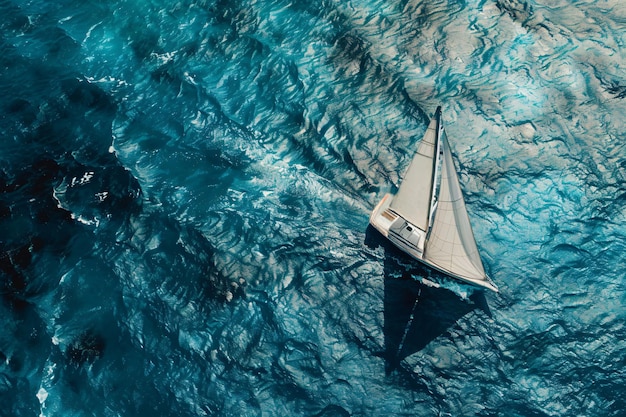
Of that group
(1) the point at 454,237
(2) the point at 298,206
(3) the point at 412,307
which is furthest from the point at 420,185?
(2) the point at 298,206

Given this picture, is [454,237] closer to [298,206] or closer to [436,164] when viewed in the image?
[436,164]

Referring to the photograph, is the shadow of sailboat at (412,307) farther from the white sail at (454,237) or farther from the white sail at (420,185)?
the white sail at (420,185)

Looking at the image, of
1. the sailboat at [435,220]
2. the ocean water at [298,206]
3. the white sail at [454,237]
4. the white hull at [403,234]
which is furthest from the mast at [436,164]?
the ocean water at [298,206]

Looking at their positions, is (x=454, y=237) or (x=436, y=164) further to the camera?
(x=454, y=237)

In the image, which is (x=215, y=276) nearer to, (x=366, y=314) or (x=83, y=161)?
(x=366, y=314)

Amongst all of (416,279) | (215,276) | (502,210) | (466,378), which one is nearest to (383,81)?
(502,210)

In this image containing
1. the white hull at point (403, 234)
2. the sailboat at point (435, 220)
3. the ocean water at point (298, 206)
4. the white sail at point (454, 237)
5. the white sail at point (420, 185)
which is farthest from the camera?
the white hull at point (403, 234)
